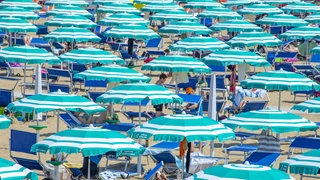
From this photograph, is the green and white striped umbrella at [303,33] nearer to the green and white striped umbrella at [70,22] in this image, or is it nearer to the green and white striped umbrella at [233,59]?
the green and white striped umbrella at [70,22]

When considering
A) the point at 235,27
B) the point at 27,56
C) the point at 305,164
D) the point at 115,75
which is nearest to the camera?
the point at 305,164

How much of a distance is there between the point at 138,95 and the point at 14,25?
42.5ft

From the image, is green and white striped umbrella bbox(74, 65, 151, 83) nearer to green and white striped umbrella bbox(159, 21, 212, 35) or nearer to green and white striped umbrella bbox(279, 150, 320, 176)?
green and white striped umbrella bbox(279, 150, 320, 176)

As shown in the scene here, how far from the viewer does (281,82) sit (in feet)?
66.0

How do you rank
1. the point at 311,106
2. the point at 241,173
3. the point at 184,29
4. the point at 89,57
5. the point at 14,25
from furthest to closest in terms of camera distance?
the point at 184,29
the point at 14,25
the point at 89,57
the point at 311,106
the point at 241,173

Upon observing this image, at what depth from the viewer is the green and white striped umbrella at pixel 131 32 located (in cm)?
2997

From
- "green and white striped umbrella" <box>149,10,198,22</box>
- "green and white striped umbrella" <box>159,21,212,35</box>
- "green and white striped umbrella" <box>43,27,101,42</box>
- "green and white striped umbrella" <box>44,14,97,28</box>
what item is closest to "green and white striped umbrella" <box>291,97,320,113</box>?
"green and white striped umbrella" <box>43,27,101,42</box>

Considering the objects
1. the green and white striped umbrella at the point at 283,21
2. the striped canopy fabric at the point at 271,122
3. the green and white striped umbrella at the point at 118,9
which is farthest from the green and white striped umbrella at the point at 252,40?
the striped canopy fabric at the point at 271,122

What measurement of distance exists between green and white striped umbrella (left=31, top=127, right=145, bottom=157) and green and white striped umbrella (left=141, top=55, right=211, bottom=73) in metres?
8.55

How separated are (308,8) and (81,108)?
23.8 metres

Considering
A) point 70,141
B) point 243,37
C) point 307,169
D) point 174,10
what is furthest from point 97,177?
point 174,10

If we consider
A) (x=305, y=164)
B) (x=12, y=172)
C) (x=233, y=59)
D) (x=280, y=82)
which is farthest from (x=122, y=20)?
(x=12, y=172)

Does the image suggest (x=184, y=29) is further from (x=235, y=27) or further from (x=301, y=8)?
(x=301, y=8)

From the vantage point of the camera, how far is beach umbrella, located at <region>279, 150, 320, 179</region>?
12.9 m
